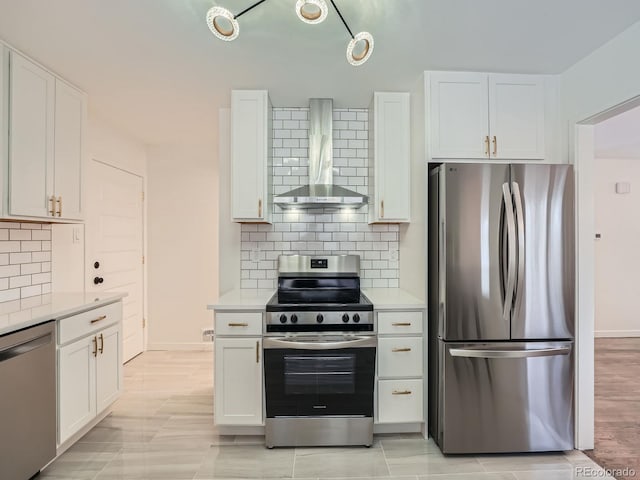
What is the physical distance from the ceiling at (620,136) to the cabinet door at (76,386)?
14.2 feet

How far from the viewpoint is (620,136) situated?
4043 mm

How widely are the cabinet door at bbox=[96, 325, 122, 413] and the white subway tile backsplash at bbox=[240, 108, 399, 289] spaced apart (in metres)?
1.05

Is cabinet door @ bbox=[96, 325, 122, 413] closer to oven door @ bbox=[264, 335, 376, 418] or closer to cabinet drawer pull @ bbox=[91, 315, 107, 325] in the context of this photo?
cabinet drawer pull @ bbox=[91, 315, 107, 325]

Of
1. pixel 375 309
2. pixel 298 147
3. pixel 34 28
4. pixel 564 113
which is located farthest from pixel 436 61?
pixel 34 28

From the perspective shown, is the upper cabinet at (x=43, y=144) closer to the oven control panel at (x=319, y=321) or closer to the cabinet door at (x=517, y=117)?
the oven control panel at (x=319, y=321)

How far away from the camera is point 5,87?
2174mm

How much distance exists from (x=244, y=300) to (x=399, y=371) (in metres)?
1.17

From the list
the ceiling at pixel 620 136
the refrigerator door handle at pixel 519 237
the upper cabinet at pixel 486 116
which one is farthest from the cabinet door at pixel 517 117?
the ceiling at pixel 620 136

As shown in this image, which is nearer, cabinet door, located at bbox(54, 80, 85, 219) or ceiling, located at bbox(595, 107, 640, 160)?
cabinet door, located at bbox(54, 80, 85, 219)

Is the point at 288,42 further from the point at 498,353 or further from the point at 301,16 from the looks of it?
the point at 498,353

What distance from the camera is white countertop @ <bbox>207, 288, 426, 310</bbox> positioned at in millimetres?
2467

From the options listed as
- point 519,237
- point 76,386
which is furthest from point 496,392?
point 76,386

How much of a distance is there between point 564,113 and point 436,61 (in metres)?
0.97

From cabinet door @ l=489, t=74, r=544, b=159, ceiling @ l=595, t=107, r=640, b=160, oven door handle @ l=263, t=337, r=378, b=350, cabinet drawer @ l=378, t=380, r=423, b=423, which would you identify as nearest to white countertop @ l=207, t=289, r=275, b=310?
oven door handle @ l=263, t=337, r=378, b=350
